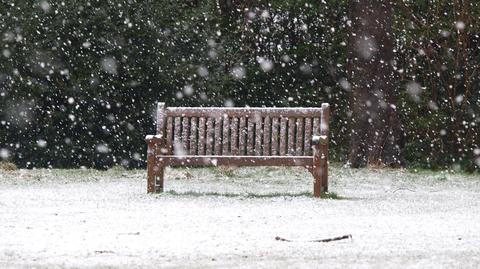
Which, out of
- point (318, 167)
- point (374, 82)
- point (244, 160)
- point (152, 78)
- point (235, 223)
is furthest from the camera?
point (152, 78)

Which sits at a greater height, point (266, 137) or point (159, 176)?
point (266, 137)

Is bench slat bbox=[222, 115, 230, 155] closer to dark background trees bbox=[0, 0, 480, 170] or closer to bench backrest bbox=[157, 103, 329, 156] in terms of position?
bench backrest bbox=[157, 103, 329, 156]

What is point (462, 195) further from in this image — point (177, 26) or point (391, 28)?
point (177, 26)

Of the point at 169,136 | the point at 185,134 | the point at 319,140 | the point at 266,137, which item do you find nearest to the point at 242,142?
the point at 266,137

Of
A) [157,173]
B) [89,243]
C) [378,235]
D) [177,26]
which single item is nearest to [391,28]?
[177,26]

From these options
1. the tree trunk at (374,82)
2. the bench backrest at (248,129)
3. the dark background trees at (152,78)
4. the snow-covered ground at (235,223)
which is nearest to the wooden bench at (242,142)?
the bench backrest at (248,129)

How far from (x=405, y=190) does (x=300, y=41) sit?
18.5ft

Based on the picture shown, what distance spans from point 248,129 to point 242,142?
0.53 feet

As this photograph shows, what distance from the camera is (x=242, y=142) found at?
32.2 feet

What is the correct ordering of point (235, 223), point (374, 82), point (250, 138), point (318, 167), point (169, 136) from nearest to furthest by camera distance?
point (235, 223) < point (318, 167) < point (250, 138) < point (169, 136) < point (374, 82)

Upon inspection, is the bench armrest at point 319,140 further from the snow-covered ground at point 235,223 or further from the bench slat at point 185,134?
the bench slat at point 185,134

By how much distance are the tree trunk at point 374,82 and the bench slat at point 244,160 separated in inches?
181

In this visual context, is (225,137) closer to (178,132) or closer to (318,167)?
(178,132)

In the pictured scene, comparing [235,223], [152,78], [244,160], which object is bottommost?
[235,223]
